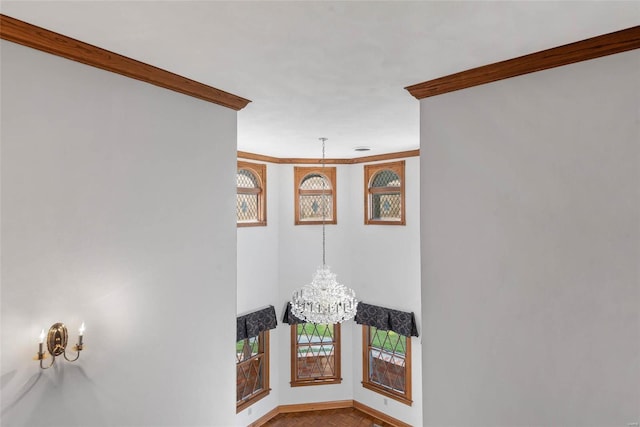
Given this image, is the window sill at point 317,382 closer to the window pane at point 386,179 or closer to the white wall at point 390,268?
the white wall at point 390,268

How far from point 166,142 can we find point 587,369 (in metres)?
3.12

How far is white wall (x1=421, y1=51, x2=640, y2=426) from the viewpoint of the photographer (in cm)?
201

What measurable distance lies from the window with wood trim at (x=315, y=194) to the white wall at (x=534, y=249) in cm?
400

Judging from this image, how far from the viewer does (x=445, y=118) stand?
2.71 m

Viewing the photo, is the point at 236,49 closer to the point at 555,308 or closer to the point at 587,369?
the point at 555,308

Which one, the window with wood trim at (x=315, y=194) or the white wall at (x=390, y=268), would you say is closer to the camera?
the white wall at (x=390, y=268)

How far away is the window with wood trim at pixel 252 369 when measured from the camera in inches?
237

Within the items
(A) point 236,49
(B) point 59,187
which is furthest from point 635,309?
(B) point 59,187

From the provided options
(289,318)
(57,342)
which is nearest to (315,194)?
(289,318)

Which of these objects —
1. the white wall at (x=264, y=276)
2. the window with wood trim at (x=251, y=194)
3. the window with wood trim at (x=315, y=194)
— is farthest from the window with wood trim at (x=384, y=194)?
the window with wood trim at (x=251, y=194)

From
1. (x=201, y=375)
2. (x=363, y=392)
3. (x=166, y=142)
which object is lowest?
(x=363, y=392)

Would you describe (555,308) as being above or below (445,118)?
below

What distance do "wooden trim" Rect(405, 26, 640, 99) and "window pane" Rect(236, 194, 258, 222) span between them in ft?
12.7

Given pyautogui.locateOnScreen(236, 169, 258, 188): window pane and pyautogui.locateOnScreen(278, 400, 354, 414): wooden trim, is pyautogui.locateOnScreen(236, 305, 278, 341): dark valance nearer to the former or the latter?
pyautogui.locateOnScreen(278, 400, 354, 414): wooden trim
